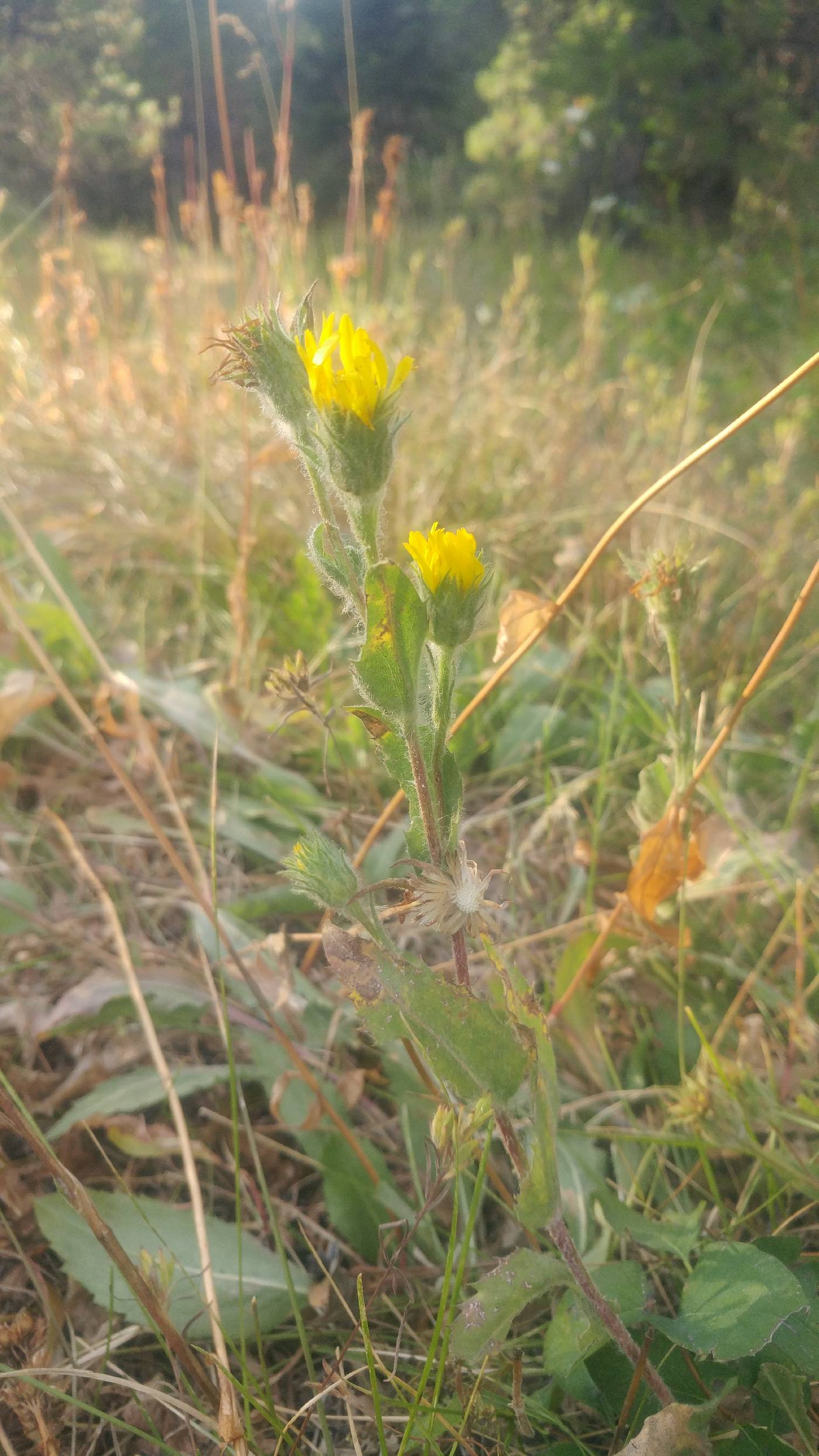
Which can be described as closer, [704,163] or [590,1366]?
[590,1366]

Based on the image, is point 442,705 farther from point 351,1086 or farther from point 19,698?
point 19,698

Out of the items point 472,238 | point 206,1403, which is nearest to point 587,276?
point 206,1403

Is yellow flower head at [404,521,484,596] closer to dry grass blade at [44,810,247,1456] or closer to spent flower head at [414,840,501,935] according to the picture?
spent flower head at [414,840,501,935]

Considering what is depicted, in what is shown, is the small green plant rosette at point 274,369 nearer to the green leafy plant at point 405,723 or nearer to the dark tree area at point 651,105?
the green leafy plant at point 405,723

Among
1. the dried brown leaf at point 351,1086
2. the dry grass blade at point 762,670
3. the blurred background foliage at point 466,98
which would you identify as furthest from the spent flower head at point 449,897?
the blurred background foliage at point 466,98

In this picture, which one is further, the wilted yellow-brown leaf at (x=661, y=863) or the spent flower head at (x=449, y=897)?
the wilted yellow-brown leaf at (x=661, y=863)

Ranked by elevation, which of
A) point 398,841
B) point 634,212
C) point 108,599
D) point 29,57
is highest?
point 29,57

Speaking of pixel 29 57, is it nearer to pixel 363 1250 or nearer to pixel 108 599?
pixel 108 599

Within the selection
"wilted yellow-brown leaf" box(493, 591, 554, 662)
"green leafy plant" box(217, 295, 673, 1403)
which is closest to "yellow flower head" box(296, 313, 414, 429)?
"green leafy plant" box(217, 295, 673, 1403)
